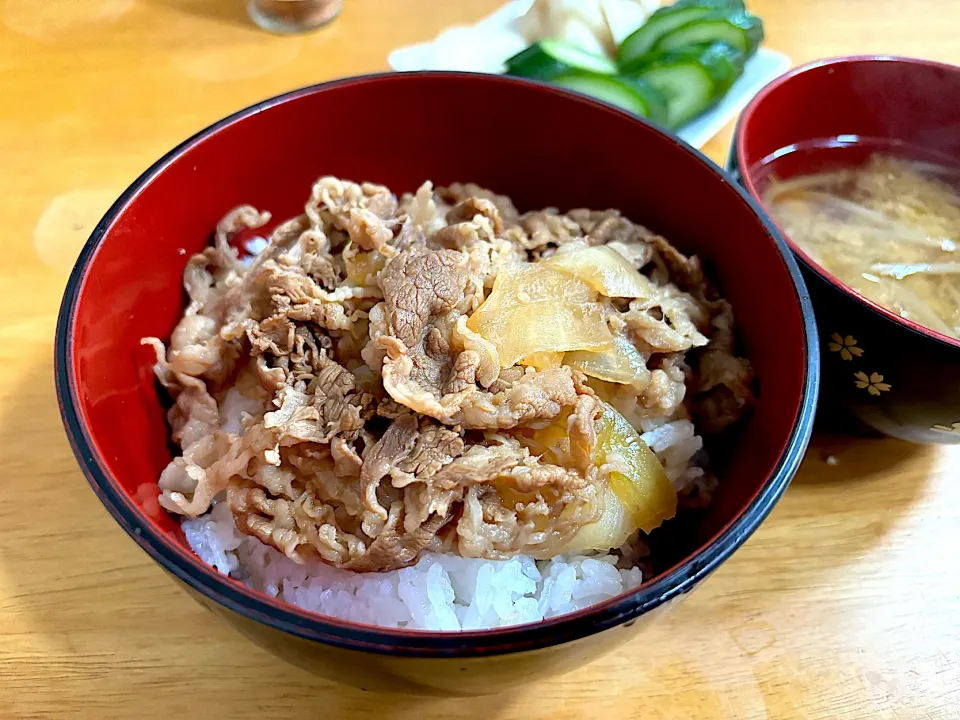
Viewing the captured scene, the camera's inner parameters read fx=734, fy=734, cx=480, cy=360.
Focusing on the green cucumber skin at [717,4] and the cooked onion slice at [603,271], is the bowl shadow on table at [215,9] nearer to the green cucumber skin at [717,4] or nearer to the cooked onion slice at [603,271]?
the green cucumber skin at [717,4]

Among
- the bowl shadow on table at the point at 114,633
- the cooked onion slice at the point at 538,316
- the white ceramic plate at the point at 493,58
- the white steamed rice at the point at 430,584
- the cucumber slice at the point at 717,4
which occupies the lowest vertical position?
the bowl shadow on table at the point at 114,633

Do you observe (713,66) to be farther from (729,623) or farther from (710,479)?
(729,623)

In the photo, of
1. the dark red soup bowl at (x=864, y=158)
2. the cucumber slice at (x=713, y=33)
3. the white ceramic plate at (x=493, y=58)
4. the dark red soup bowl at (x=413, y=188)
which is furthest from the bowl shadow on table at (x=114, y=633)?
the cucumber slice at (x=713, y=33)

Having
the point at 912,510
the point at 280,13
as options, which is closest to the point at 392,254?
the point at 912,510

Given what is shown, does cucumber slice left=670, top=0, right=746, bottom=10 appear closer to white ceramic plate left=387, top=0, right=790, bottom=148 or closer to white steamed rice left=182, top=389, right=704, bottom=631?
white ceramic plate left=387, top=0, right=790, bottom=148

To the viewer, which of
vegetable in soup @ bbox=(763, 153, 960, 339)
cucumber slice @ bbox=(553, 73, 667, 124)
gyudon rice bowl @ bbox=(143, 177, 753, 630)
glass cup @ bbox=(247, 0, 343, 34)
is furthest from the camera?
glass cup @ bbox=(247, 0, 343, 34)

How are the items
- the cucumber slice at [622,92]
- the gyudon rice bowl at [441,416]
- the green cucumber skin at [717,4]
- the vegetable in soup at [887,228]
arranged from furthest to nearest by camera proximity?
1. the green cucumber skin at [717,4]
2. the cucumber slice at [622,92]
3. the vegetable in soup at [887,228]
4. the gyudon rice bowl at [441,416]

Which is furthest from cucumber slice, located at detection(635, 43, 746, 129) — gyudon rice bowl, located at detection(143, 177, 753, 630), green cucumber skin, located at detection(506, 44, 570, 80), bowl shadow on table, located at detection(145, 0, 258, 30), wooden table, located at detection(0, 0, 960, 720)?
bowl shadow on table, located at detection(145, 0, 258, 30)
